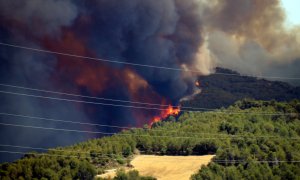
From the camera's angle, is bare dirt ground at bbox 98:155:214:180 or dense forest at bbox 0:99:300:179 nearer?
dense forest at bbox 0:99:300:179

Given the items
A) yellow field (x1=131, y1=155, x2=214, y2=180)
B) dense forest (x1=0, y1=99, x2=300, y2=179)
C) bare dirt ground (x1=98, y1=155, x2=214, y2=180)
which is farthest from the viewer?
yellow field (x1=131, y1=155, x2=214, y2=180)

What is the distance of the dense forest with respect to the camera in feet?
362

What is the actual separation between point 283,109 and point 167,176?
63.9m

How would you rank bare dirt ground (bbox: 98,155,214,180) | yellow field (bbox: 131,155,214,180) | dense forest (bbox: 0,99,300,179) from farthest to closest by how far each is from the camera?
1. yellow field (bbox: 131,155,214,180)
2. bare dirt ground (bbox: 98,155,214,180)
3. dense forest (bbox: 0,99,300,179)

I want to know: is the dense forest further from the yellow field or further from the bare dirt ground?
the yellow field

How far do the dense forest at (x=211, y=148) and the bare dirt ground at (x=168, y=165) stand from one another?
324 centimetres

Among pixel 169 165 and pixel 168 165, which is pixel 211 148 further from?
pixel 168 165

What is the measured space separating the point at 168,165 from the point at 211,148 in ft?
51.8

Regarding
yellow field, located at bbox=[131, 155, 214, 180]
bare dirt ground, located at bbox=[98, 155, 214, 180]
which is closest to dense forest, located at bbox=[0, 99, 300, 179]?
bare dirt ground, located at bbox=[98, 155, 214, 180]

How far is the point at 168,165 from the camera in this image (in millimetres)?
134500

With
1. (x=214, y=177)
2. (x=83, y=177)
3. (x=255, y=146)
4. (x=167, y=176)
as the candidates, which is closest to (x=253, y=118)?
(x=255, y=146)

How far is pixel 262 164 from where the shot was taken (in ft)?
373

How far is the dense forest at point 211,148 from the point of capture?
110 metres

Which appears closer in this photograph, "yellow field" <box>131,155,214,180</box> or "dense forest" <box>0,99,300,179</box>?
"dense forest" <box>0,99,300,179</box>
